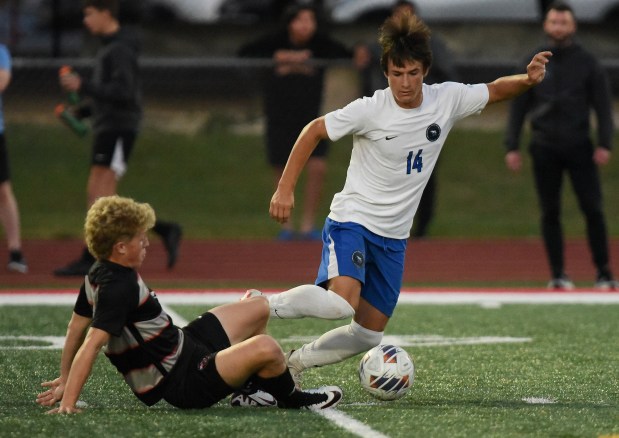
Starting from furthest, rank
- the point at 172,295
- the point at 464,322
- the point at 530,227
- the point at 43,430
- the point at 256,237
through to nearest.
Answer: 1. the point at 530,227
2. the point at 256,237
3. the point at 172,295
4. the point at 464,322
5. the point at 43,430

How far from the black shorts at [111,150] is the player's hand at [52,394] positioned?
527cm

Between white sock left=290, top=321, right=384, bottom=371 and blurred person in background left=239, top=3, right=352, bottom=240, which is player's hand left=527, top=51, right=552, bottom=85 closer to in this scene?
white sock left=290, top=321, right=384, bottom=371

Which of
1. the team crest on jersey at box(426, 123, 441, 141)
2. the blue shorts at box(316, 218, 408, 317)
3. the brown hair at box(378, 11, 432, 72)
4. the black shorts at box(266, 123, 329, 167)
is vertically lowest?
the black shorts at box(266, 123, 329, 167)

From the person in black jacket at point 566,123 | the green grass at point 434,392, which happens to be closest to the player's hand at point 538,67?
the green grass at point 434,392

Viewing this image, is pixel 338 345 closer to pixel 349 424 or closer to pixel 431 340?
pixel 349 424

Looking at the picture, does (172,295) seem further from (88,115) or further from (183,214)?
(183,214)

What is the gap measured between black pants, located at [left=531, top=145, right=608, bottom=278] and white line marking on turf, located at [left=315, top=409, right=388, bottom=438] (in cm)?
529

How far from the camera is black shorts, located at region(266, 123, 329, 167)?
13664 mm

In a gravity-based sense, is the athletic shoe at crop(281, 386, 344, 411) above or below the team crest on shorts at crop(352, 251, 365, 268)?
below

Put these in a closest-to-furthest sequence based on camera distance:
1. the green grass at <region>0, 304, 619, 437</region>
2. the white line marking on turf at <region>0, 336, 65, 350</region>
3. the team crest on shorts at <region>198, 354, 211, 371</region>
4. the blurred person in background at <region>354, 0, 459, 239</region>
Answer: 1. the green grass at <region>0, 304, 619, 437</region>
2. the team crest on shorts at <region>198, 354, 211, 371</region>
3. the white line marking on turf at <region>0, 336, 65, 350</region>
4. the blurred person in background at <region>354, 0, 459, 239</region>

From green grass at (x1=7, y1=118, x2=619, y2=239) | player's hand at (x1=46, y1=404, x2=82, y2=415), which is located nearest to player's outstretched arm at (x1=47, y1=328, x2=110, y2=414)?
player's hand at (x1=46, y1=404, x2=82, y2=415)

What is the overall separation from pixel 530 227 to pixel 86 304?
→ 10463mm

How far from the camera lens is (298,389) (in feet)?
18.8

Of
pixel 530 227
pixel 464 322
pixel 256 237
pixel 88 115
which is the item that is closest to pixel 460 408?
pixel 464 322
